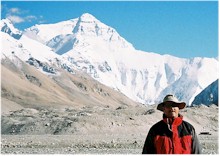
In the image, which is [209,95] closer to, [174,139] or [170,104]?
[170,104]

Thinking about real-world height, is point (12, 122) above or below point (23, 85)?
below

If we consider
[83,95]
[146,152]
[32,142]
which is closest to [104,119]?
[32,142]

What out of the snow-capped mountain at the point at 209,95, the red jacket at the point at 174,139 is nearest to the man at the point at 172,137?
the red jacket at the point at 174,139

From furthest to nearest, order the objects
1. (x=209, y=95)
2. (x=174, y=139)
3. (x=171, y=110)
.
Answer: (x=209, y=95) < (x=171, y=110) < (x=174, y=139)

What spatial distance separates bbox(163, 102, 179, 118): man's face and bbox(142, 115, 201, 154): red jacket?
3.2 inches

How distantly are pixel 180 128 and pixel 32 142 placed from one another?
87.0 feet

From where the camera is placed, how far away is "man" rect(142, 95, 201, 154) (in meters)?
7.32

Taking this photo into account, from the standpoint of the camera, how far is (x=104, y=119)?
46906mm

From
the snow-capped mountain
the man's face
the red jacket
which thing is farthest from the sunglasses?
the snow-capped mountain

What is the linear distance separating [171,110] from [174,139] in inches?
16.6

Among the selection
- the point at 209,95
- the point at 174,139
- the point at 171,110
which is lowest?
the point at 174,139

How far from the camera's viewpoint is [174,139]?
24.0 ft

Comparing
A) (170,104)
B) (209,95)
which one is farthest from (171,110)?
(209,95)

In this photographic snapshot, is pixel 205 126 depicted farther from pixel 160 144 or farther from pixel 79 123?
pixel 160 144
